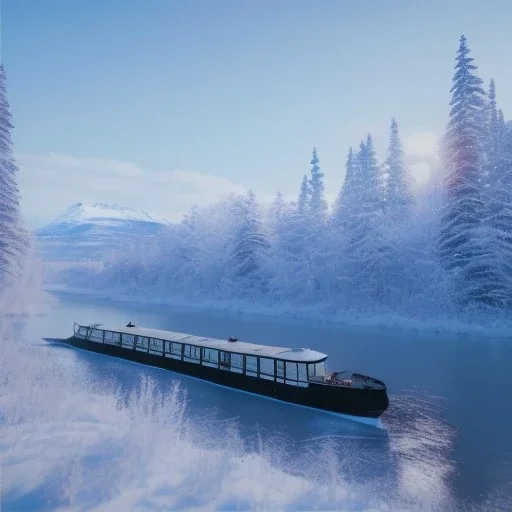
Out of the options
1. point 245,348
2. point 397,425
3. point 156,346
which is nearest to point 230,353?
point 245,348

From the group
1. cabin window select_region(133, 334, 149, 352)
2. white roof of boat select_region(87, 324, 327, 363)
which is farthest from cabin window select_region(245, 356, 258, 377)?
cabin window select_region(133, 334, 149, 352)

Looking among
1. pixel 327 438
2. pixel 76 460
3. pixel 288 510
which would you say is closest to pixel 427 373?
pixel 327 438

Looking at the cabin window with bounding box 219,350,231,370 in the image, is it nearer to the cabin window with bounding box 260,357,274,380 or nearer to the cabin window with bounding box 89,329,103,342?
the cabin window with bounding box 260,357,274,380

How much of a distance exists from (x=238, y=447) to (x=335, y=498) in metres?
5.58

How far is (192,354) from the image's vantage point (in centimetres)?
2739

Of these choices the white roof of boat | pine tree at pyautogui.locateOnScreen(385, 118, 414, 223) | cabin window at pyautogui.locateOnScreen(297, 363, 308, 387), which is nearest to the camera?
cabin window at pyautogui.locateOnScreen(297, 363, 308, 387)

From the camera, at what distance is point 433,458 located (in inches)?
607

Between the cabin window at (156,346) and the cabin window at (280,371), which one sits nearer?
the cabin window at (280,371)

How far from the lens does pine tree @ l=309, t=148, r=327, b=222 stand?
220 feet

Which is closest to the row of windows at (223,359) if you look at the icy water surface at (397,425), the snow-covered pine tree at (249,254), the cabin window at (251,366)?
the cabin window at (251,366)

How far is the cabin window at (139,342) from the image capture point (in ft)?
101

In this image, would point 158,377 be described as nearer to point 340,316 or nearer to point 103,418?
point 103,418

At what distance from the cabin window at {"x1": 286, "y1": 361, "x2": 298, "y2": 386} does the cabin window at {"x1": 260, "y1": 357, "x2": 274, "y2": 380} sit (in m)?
1.01

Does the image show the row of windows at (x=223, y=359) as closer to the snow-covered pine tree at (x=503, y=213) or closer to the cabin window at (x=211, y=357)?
the cabin window at (x=211, y=357)
